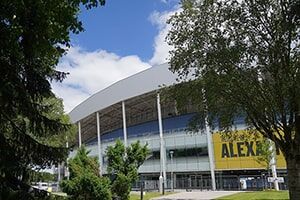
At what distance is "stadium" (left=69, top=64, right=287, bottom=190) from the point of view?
49.9 m

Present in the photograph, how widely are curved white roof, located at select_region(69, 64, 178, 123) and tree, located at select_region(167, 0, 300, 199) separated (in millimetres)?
31592

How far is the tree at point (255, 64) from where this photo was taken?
51.2 ft

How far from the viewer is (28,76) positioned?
12.7 meters

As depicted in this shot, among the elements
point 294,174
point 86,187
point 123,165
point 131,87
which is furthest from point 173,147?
point 294,174

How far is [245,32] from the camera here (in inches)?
640

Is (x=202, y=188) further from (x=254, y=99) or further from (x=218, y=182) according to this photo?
(x=254, y=99)

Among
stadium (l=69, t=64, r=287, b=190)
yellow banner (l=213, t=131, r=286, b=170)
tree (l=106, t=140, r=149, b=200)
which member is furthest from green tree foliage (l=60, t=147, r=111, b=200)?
yellow banner (l=213, t=131, r=286, b=170)

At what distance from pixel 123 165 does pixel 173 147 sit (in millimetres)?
30973

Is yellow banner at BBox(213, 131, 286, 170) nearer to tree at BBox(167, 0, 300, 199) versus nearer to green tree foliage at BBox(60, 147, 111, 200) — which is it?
green tree foliage at BBox(60, 147, 111, 200)

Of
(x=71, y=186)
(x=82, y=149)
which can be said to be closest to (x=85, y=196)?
(x=71, y=186)

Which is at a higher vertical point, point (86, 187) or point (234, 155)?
point (234, 155)

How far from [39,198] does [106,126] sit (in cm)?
6633

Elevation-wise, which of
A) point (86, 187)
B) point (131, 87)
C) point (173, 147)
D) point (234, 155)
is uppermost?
point (131, 87)

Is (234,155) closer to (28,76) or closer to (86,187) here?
(86,187)
